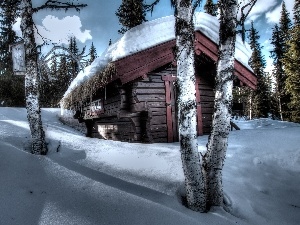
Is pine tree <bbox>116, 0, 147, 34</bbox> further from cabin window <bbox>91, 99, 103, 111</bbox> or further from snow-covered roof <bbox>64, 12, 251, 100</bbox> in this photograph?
snow-covered roof <bbox>64, 12, 251, 100</bbox>

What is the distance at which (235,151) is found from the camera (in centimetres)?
620

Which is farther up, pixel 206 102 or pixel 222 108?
pixel 206 102

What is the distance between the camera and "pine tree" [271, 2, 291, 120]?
89.5ft

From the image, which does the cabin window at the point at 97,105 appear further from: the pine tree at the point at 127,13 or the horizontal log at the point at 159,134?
the pine tree at the point at 127,13

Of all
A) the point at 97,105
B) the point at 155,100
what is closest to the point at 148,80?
the point at 155,100

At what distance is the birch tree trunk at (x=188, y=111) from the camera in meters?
3.60

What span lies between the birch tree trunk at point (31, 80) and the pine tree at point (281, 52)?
2687cm

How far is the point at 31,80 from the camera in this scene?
18.2 ft

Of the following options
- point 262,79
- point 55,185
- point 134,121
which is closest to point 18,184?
point 55,185

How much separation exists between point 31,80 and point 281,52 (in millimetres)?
32146

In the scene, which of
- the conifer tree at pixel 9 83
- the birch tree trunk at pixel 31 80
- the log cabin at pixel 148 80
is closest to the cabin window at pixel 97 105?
the log cabin at pixel 148 80

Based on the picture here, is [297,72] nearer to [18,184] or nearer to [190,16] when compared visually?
[190,16]

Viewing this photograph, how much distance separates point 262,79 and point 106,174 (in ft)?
92.5

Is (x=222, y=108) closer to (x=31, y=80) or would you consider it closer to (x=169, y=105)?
(x=31, y=80)
